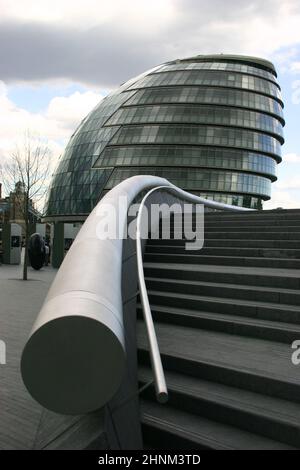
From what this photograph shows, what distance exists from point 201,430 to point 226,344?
45.9 inches

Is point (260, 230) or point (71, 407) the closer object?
point (71, 407)

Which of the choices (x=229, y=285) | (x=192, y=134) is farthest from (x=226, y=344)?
(x=192, y=134)

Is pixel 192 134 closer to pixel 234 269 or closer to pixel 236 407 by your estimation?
pixel 234 269

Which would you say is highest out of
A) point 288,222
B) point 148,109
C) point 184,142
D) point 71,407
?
point 148,109

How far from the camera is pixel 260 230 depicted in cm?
855

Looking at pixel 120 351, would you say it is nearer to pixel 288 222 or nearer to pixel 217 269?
pixel 217 269

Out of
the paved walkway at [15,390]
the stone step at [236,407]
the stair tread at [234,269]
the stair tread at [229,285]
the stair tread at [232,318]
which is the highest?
the stair tread at [234,269]

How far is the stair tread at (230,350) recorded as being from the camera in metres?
3.77

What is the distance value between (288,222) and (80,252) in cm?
585

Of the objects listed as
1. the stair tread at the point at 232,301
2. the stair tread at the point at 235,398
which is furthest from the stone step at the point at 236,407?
the stair tread at the point at 232,301

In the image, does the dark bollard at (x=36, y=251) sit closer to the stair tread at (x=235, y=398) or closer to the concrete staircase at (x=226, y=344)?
the concrete staircase at (x=226, y=344)

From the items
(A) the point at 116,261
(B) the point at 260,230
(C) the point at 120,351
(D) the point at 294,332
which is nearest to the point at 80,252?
(A) the point at 116,261

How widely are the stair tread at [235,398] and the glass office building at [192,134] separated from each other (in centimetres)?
4700

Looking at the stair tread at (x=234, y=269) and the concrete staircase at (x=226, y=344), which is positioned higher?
the stair tread at (x=234, y=269)
